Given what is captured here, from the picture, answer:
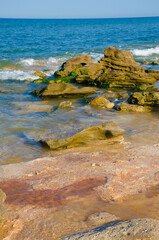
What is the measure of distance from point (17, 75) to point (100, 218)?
49.5 feet

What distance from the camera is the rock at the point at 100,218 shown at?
357 centimetres

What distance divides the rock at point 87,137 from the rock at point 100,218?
2.71m

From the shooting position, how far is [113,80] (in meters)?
14.2

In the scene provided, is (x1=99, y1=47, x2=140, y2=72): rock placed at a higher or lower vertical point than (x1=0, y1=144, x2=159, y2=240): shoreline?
higher

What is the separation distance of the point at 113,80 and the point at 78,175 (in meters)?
9.98

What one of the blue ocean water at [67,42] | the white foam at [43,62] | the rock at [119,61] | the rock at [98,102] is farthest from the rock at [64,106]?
the blue ocean water at [67,42]

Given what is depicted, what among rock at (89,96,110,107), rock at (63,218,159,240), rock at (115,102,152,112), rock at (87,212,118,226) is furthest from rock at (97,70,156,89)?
rock at (63,218,159,240)

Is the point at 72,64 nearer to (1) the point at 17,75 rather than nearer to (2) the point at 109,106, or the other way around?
(1) the point at 17,75

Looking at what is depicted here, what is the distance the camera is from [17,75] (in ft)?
57.4

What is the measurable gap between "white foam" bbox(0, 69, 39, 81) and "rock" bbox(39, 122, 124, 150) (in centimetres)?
1085

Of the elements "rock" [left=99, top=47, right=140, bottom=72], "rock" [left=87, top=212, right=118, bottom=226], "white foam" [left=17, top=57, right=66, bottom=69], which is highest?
"rock" [left=99, top=47, right=140, bottom=72]

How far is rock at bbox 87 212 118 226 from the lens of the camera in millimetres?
3574

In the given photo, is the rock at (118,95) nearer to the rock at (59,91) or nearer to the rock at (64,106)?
the rock at (59,91)

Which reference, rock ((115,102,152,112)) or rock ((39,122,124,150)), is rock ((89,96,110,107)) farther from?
rock ((39,122,124,150))
